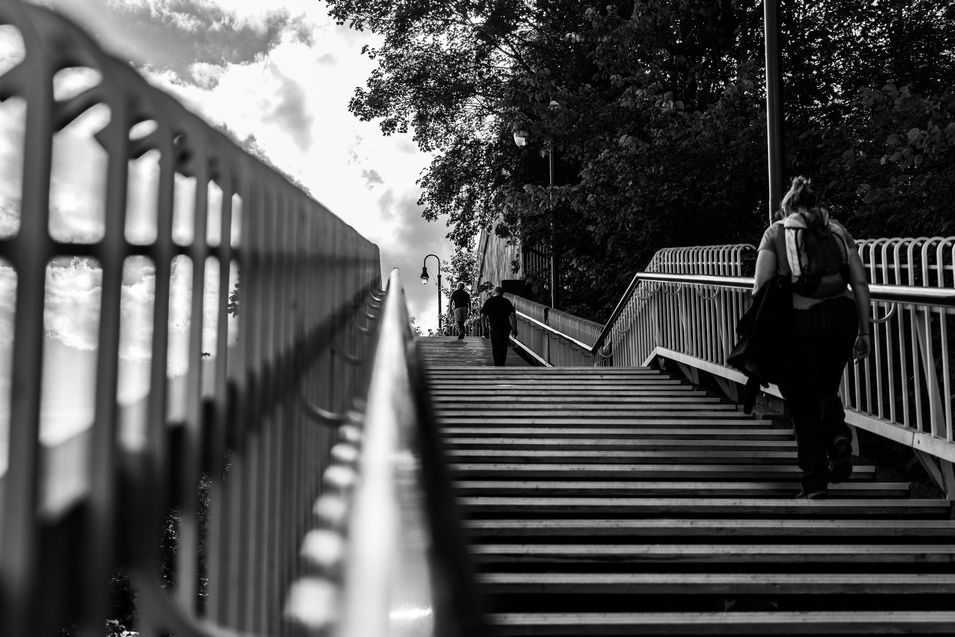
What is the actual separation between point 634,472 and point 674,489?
0.35m

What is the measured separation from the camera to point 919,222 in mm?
10789

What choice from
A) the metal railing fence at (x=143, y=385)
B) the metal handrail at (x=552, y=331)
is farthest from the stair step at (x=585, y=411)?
the metal handrail at (x=552, y=331)

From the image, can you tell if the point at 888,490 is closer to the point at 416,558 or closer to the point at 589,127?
the point at 416,558

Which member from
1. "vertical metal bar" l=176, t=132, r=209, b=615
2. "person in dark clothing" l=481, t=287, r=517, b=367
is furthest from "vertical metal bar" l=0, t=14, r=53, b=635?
"person in dark clothing" l=481, t=287, r=517, b=367

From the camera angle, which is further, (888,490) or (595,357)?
(595,357)

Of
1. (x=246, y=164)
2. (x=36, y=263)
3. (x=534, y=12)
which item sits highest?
(x=534, y=12)

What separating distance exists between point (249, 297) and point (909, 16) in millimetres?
A: 18266

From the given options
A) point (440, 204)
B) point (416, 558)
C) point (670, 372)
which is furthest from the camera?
point (440, 204)

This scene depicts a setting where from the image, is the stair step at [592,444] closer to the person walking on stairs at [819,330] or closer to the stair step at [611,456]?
the stair step at [611,456]

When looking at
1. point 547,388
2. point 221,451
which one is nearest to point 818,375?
point 547,388

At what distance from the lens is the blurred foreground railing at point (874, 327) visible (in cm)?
506

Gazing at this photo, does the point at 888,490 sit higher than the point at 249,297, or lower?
lower

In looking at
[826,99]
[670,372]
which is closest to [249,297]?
[670,372]

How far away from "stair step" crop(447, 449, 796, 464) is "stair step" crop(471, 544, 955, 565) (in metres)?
1.51
